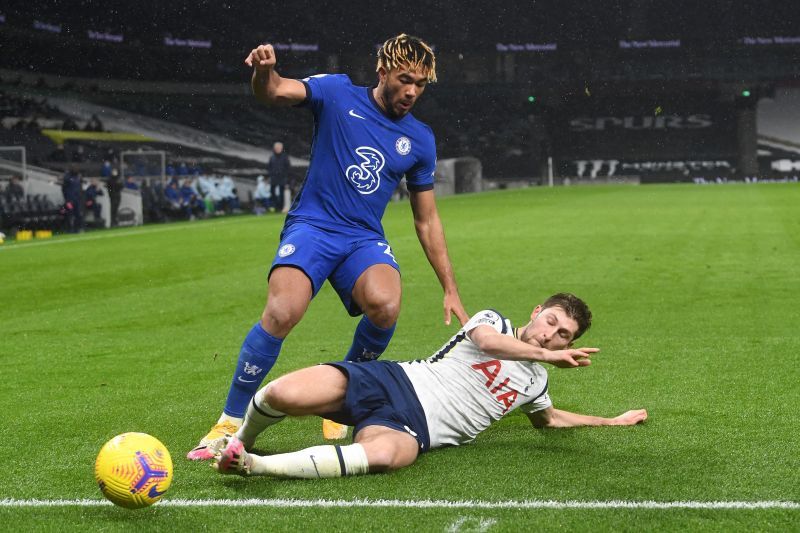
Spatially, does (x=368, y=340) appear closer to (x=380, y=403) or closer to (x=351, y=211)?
(x=351, y=211)

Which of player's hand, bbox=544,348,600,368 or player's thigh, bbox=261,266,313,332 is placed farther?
player's thigh, bbox=261,266,313,332

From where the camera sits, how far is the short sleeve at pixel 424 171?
5.60 meters

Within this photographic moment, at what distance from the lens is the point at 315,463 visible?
4.21m

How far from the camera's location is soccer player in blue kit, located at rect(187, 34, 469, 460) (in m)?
4.93

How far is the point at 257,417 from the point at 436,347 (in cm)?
389

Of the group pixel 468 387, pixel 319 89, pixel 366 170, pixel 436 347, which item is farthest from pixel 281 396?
pixel 436 347

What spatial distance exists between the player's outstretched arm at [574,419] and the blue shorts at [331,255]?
1.09 meters

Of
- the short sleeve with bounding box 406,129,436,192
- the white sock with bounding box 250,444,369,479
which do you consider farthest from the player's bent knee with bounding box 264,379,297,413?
the short sleeve with bounding box 406,129,436,192

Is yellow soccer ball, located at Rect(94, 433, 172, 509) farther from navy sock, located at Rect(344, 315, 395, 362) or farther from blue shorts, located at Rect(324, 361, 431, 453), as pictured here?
navy sock, located at Rect(344, 315, 395, 362)

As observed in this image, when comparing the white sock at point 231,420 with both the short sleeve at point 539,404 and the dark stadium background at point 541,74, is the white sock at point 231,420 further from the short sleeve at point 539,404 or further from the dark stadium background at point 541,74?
the dark stadium background at point 541,74

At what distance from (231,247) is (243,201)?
64.6ft

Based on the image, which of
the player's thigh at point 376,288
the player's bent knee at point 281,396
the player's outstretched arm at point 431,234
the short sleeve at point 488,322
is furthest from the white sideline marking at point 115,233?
the short sleeve at point 488,322

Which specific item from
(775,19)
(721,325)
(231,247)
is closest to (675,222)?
(231,247)

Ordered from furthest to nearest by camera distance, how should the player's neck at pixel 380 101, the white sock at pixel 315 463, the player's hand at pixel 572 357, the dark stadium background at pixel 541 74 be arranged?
the dark stadium background at pixel 541 74 → the player's neck at pixel 380 101 → the white sock at pixel 315 463 → the player's hand at pixel 572 357
